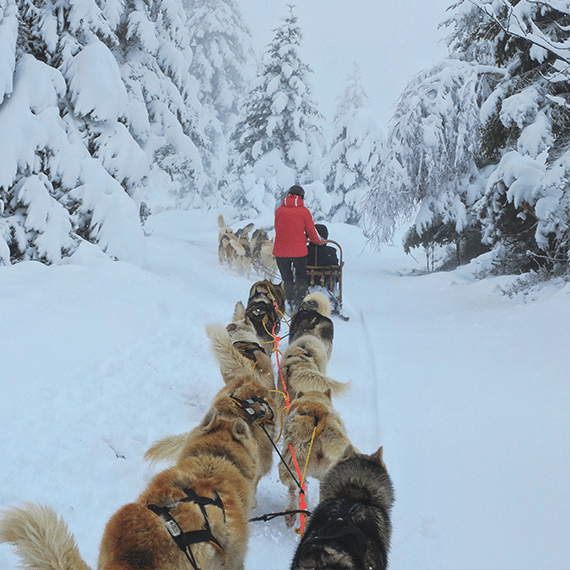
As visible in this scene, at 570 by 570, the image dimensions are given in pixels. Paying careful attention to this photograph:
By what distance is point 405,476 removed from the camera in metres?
3.17

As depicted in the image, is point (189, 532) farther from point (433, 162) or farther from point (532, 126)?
point (433, 162)

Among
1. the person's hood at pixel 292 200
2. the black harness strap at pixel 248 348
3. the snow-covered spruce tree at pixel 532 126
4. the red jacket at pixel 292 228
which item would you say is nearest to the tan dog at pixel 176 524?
the black harness strap at pixel 248 348

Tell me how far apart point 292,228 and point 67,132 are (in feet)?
16.2

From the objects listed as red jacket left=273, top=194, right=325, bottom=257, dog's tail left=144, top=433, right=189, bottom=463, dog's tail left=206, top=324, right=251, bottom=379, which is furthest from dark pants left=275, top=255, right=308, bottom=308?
dog's tail left=144, top=433, right=189, bottom=463

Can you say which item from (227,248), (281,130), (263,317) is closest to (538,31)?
(263,317)

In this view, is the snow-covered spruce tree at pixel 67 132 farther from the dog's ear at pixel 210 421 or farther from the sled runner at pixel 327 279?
the dog's ear at pixel 210 421

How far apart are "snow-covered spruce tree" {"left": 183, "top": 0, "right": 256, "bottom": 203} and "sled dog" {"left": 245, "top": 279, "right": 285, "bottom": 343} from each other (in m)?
21.5

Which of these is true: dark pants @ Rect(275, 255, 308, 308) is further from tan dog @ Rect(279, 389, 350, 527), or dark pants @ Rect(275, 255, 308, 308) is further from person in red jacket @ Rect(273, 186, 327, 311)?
tan dog @ Rect(279, 389, 350, 527)

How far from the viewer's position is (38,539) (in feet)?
4.23

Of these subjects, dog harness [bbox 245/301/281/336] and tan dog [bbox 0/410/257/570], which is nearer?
tan dog [bbox 0/410/257/570]

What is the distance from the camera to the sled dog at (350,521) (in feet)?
5.28

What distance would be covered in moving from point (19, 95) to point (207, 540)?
25.9 ft

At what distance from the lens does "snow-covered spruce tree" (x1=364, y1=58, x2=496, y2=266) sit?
10719 mm

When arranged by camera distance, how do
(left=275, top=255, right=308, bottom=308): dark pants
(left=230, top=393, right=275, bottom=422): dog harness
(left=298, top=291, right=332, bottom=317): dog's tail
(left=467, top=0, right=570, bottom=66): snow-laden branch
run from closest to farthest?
(left=230, top=393, right=275, bottom=422): dog harness
(left=467, top=0, right=570, bottom=66): snow-laden branch
(left=298, top=291, right=332, bottom=317): dog's tail
(left=275, top=255, right=308, bottom=308): dark pants
